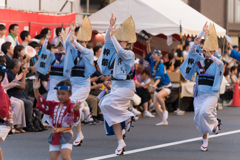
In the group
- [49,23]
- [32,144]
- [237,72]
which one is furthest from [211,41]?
[237,72]

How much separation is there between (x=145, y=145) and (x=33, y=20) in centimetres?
631

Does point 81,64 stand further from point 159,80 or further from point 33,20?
point 33,20

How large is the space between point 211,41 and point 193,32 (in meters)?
5.90

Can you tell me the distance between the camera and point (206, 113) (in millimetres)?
7750

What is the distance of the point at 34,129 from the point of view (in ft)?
32.0

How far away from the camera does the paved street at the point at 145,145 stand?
7.10 m

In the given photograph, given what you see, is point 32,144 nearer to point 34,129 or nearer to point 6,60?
point 34,129

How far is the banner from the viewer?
12098 mm

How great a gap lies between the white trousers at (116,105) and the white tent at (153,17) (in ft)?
20.7

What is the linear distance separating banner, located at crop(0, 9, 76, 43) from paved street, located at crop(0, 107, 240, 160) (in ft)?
12.0

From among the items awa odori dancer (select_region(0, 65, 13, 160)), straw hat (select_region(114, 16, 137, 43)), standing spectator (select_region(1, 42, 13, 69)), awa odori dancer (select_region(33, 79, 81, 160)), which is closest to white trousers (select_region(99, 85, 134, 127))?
straw hat (select_region(114, 16, 137, 43))

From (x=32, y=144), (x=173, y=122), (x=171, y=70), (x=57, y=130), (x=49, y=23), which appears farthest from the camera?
(x=171, y=70)

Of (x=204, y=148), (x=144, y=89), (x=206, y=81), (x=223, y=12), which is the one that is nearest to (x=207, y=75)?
(x=206, y=81)

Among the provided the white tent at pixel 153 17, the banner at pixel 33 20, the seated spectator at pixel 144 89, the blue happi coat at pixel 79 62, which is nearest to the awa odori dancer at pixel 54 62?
the blue happi coat at pixel 79 62
